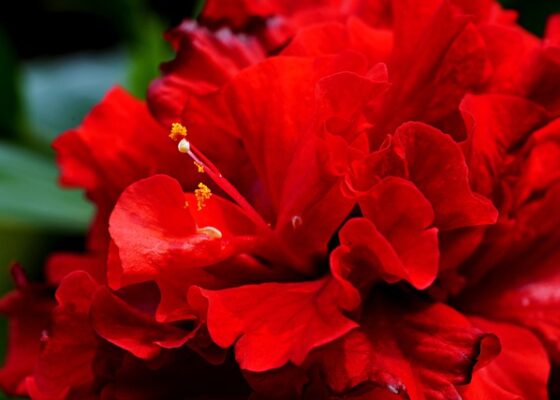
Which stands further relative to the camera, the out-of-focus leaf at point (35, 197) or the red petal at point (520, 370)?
the out-of-focus leaf at point (35, 197)

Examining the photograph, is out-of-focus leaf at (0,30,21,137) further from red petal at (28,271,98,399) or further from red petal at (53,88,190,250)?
red petal at (28,271,98,399)

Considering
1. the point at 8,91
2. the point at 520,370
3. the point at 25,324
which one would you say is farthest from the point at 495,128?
the point at 8,91

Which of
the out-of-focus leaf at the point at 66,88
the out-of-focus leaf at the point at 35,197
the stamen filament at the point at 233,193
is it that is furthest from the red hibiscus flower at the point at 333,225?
the out-of-focus leaf at the point at 66,88

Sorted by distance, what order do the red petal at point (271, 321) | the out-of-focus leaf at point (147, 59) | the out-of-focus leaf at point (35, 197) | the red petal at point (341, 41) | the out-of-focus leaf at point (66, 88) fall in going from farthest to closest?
the out-of-focus leaf at point (66, 88), the out-of-focus leaf at point (147, 59), the out-of-focus leaf at point (35, 197), the red petal at point (341, 41), the red petal at point (271, 321)

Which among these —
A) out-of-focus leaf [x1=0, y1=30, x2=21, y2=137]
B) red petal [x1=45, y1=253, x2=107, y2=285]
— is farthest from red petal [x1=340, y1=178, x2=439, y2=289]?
out-of-focus leaf [x1=0, y1=30, x2=21, y2=137]

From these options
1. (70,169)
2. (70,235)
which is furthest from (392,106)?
(70,235)

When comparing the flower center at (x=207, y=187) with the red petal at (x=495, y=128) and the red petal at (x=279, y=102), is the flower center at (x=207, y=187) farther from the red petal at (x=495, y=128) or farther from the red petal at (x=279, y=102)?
the red petal at (x=495, y=128)

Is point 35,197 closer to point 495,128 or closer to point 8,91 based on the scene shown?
point 8,91
